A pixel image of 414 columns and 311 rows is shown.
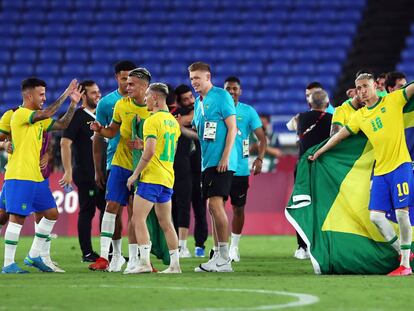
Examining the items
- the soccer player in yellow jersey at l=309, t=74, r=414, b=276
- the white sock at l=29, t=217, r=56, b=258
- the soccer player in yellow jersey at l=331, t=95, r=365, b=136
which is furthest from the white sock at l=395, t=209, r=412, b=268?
the white sock at l=29, t=217, r=56, b=258

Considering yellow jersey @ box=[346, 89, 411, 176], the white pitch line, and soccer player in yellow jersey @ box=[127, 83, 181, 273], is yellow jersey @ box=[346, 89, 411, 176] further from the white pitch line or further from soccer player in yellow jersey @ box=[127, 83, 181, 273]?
the white pitch line

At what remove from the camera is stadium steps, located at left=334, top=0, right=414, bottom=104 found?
2661 centimetres

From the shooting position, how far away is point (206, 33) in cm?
2705

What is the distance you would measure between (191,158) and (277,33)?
1433 cm

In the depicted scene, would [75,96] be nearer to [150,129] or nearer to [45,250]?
[150,129]

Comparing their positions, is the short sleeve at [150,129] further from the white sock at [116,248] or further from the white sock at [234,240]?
the white sock at [234,240]

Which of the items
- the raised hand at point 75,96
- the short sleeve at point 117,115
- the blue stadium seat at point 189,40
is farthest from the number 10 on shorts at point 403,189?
the blue stadium seat at point 189,40

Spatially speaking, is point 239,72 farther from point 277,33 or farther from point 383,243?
point 383,243

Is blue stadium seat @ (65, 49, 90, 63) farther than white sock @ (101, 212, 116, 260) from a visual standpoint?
Yes

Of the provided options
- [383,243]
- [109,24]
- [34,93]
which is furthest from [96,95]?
[109,24]

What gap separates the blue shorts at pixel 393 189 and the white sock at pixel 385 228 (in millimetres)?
70

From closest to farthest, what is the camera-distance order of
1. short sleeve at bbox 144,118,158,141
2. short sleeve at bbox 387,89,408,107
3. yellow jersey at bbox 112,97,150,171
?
1. short sleeve at bbox 144,118,158,141
2. short sleeve at bbox 387,89,408,107
3. yellow jersey at bbox 112,97,150,171

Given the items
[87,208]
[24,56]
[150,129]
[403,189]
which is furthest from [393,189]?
[24,56]

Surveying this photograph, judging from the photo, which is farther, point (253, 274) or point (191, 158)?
point (191, 158)
